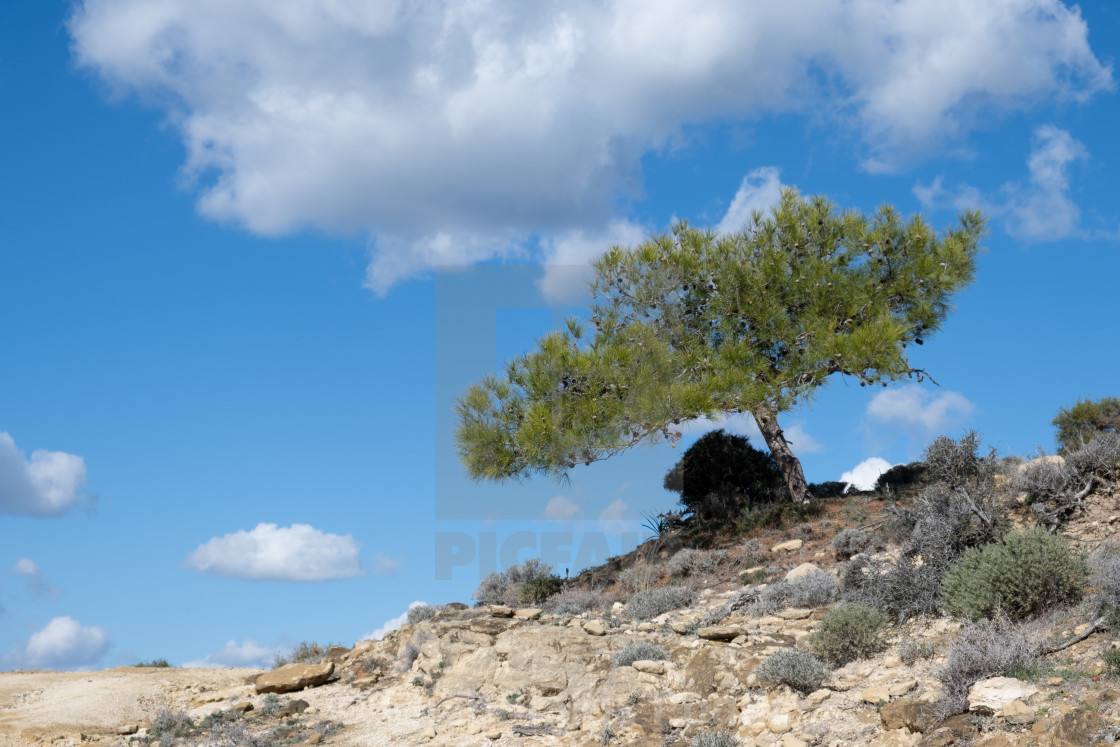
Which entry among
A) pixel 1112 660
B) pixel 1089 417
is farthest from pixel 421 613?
pixel 1089 417

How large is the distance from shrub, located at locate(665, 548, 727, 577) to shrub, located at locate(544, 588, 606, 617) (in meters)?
1.61

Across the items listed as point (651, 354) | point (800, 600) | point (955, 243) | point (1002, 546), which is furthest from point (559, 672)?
point (955, 243)

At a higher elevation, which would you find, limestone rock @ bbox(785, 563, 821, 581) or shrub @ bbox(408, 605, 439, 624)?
shrub @ bbox(408, 605, 439, 624)

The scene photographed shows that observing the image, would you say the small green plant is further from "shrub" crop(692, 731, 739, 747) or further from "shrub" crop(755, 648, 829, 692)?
"shrub" crop(692, 731, 739, 747)

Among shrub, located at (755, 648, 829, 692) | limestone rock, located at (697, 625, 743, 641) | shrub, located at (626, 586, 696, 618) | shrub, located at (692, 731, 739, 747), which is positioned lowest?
shrub, located at (692, 731, 739, 747)

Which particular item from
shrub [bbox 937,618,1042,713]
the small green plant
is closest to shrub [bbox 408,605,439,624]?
shrub [bbox 937,618,1042,713]

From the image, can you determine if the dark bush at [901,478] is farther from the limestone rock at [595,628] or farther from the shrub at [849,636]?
the shrub at [849,636]

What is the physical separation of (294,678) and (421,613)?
290cm

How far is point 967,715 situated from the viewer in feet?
21.0

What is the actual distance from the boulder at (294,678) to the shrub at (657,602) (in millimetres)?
4409

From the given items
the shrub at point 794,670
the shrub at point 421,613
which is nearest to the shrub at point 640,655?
the shrub at point 794,670

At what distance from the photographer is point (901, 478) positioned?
20156 millimetres

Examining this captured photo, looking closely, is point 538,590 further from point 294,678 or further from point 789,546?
point 294,678

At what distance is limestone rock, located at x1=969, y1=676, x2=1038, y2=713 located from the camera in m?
6.32
